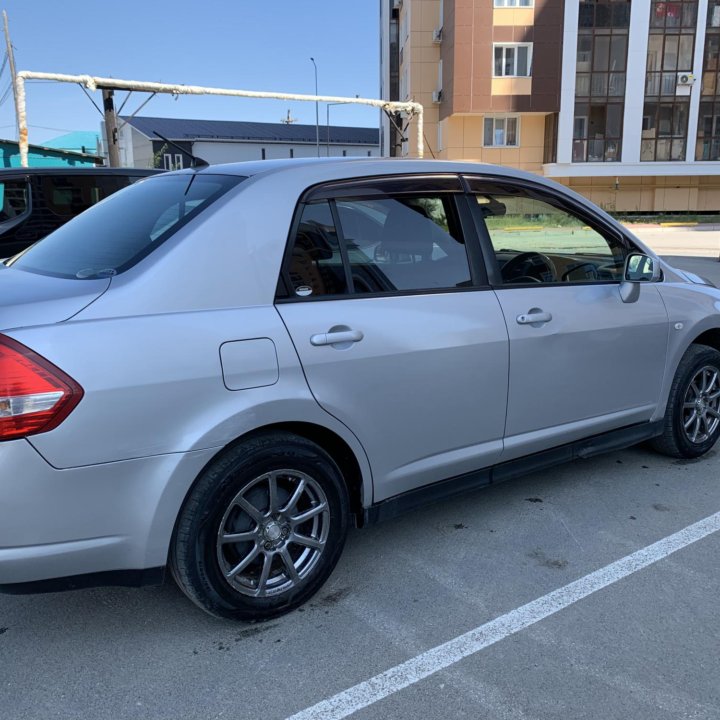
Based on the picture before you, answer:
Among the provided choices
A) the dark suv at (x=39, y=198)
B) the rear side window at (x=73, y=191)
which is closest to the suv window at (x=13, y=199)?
the dark suv at (x=39, y=198)

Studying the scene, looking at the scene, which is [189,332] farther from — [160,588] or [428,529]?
[428,529]

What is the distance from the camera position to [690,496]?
13.1 feet

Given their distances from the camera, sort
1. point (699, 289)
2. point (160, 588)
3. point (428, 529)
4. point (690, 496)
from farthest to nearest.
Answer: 1. point (699, 289)
2. point (690, 496)
3. point (428, 529)
4. point (160, 588)

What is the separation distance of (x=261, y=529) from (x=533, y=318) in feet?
5.22

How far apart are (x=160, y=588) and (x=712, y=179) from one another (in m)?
42.2

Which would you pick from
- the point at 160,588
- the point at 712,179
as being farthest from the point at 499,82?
the point at 160,588

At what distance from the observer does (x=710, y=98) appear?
3691cm

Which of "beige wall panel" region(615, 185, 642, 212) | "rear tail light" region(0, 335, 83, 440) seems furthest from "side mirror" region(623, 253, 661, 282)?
"beige wall panel" region(615, 185, 642, 212)

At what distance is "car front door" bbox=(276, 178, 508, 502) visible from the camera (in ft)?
9.09

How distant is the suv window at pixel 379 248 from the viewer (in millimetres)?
A: 2828

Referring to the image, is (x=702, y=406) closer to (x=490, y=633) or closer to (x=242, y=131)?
(x=490, y=633)

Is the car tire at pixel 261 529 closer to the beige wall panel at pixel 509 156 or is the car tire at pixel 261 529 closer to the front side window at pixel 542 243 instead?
the front side window at pixel 542 243

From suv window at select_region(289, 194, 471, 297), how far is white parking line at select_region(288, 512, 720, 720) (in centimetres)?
139

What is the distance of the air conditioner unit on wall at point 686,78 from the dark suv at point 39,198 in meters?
36.4
